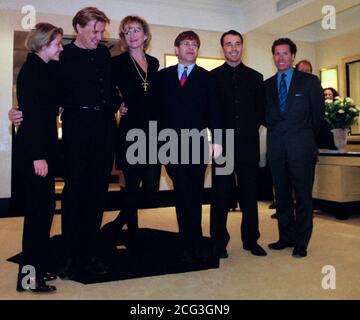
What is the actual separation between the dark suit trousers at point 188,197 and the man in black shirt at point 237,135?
324 mm

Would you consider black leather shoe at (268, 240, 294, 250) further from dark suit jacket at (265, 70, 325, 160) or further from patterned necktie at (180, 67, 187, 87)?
patterned necktie at (180, 67, 187, 87)

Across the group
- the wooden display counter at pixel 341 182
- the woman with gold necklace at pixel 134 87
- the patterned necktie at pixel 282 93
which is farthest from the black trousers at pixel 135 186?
the wooden display counter at pixel 341 182

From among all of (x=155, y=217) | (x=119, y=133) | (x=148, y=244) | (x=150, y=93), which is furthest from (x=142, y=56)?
(x=155, y=217)

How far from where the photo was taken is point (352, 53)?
6.43m

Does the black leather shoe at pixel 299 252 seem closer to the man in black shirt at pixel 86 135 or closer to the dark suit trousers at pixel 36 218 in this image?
the man in black shirt at pixel 86 135

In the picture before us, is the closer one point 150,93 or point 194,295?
point 194,295

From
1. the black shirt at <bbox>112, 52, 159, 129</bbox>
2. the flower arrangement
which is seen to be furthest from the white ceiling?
the black shirt at <bbox>112, 52, 159, 129</bbox>

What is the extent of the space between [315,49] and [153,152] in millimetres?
5579

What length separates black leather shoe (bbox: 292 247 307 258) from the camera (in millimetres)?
2971

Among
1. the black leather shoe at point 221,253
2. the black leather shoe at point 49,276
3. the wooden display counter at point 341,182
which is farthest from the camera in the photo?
the wooden display counter at point 341,182

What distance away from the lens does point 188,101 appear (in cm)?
259

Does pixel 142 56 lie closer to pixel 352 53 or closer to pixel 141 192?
pixel 141 192

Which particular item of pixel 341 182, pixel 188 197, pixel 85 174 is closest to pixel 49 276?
pixel 85 174

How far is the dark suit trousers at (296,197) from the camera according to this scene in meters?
3.04
